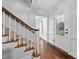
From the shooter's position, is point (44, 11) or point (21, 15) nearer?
point (21, 15)

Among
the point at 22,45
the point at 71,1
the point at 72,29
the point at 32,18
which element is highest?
the point at 71,1

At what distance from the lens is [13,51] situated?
411 centimetres

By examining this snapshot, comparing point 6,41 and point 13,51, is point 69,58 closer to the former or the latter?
point 13,51

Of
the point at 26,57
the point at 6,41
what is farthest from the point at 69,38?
the point at 6,41

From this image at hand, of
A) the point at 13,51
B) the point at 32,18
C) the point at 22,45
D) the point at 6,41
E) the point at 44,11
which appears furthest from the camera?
the point at 44,11

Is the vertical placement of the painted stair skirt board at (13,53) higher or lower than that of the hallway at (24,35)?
lower

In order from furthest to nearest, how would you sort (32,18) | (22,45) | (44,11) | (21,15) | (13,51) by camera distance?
(44,11)
(32,18)
(21,15)
(13,51)
(22,45)

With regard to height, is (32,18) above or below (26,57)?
above

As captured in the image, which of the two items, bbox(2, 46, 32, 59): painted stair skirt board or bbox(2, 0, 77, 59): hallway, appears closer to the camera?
bbox(2, 0, 77, 59): hallway

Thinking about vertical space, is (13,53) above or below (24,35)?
below

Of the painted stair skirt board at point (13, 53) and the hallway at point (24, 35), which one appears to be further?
the painted stair skirt board at point (13, 53)

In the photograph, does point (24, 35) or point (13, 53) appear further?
point (24, 35)

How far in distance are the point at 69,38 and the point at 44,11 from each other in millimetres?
4934

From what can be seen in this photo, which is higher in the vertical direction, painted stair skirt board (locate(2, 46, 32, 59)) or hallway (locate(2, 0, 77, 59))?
hallway (locate(2, 0, 77, 59))
